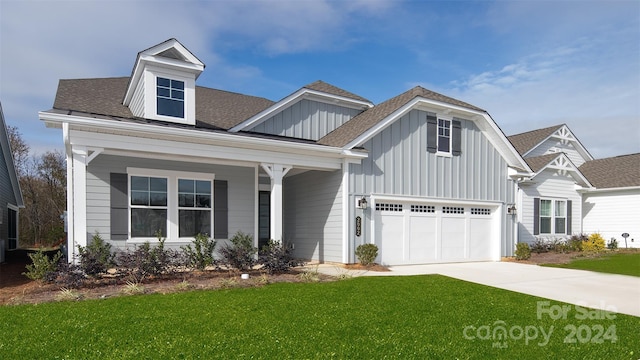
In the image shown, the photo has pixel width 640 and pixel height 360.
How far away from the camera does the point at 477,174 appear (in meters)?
14.6

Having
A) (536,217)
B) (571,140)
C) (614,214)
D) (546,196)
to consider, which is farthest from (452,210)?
(571,140)

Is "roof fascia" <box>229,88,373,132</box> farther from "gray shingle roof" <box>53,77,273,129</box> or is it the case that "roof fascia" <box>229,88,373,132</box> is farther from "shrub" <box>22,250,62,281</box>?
"shrub" <box>22,250,62,281</box>

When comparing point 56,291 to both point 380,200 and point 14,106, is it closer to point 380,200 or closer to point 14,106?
point 380,200

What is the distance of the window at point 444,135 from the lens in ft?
45.6

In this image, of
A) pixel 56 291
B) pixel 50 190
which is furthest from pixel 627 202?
pixel 50 190

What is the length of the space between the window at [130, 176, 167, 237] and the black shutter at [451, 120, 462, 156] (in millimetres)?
9296

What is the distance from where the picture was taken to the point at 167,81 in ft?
37.4

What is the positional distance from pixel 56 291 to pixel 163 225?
3.79 metres

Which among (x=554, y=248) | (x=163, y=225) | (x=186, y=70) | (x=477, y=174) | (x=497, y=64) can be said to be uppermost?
(x=497, y=64)

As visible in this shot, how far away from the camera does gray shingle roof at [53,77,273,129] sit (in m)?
12.0

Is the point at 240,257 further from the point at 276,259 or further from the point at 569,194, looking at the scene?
the point at 569,194

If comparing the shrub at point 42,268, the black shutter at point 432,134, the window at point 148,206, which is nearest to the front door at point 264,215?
the window at point 148,206

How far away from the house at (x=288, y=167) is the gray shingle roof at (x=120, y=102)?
0.07 metres

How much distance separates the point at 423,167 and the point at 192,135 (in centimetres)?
741
